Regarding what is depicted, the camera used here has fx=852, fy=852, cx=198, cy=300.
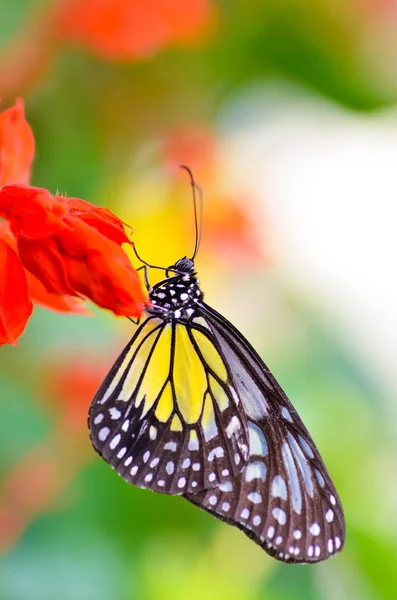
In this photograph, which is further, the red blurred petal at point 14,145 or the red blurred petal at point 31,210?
the red blurred petal at point 14,145

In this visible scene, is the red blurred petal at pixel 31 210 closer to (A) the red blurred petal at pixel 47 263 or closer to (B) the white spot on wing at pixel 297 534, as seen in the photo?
(A) the red blurred petal at pixel 47 263

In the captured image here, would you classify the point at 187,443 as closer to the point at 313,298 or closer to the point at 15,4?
the point at 15,4

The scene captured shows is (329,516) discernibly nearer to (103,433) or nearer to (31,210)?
(103,433)

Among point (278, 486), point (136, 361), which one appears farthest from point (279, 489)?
point (136, 361)

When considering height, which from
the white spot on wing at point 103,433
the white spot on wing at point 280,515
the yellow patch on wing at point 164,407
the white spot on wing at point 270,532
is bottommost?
the white spot on wing at point 103,433

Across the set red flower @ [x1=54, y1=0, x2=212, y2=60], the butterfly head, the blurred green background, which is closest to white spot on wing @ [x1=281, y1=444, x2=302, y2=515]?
the butterfly head

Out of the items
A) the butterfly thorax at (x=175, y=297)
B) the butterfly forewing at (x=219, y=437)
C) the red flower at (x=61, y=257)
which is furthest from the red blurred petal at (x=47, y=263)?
the butterfly thorax at (x=175, y=297)

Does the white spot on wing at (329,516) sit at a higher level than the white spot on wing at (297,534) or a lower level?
higher
